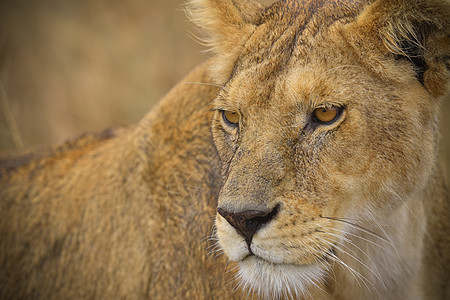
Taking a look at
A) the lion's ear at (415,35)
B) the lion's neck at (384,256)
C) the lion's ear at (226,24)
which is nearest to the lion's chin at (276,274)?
the lion's neck at (384,256)

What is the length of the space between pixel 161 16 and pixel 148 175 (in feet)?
24.3

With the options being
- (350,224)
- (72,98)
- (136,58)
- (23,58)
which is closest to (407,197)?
(350,224)

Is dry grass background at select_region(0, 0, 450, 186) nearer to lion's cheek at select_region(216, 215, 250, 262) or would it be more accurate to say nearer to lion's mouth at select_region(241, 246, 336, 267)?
lion's cheek at select_region(216, 215, 250, 262)

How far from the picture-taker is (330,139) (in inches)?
111

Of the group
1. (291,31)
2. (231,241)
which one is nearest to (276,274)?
(231,241)

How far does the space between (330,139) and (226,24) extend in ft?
4.17

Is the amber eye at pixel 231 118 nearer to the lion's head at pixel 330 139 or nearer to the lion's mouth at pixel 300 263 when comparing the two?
the lion's head at pixel 330 139

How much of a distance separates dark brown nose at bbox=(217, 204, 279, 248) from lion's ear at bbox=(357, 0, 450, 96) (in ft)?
3.50

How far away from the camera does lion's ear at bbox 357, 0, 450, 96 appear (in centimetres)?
283

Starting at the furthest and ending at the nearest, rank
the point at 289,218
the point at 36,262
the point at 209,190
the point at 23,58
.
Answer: the point at 23,58 < the point at 36,262 < the point at 209,190 < the point at 289,218

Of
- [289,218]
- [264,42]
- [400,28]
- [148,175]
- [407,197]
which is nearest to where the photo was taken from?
[289,218]

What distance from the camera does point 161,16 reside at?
35.6ft

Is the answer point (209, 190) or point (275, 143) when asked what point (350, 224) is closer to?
point (275, 143)

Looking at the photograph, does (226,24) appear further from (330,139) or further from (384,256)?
(384,256)
